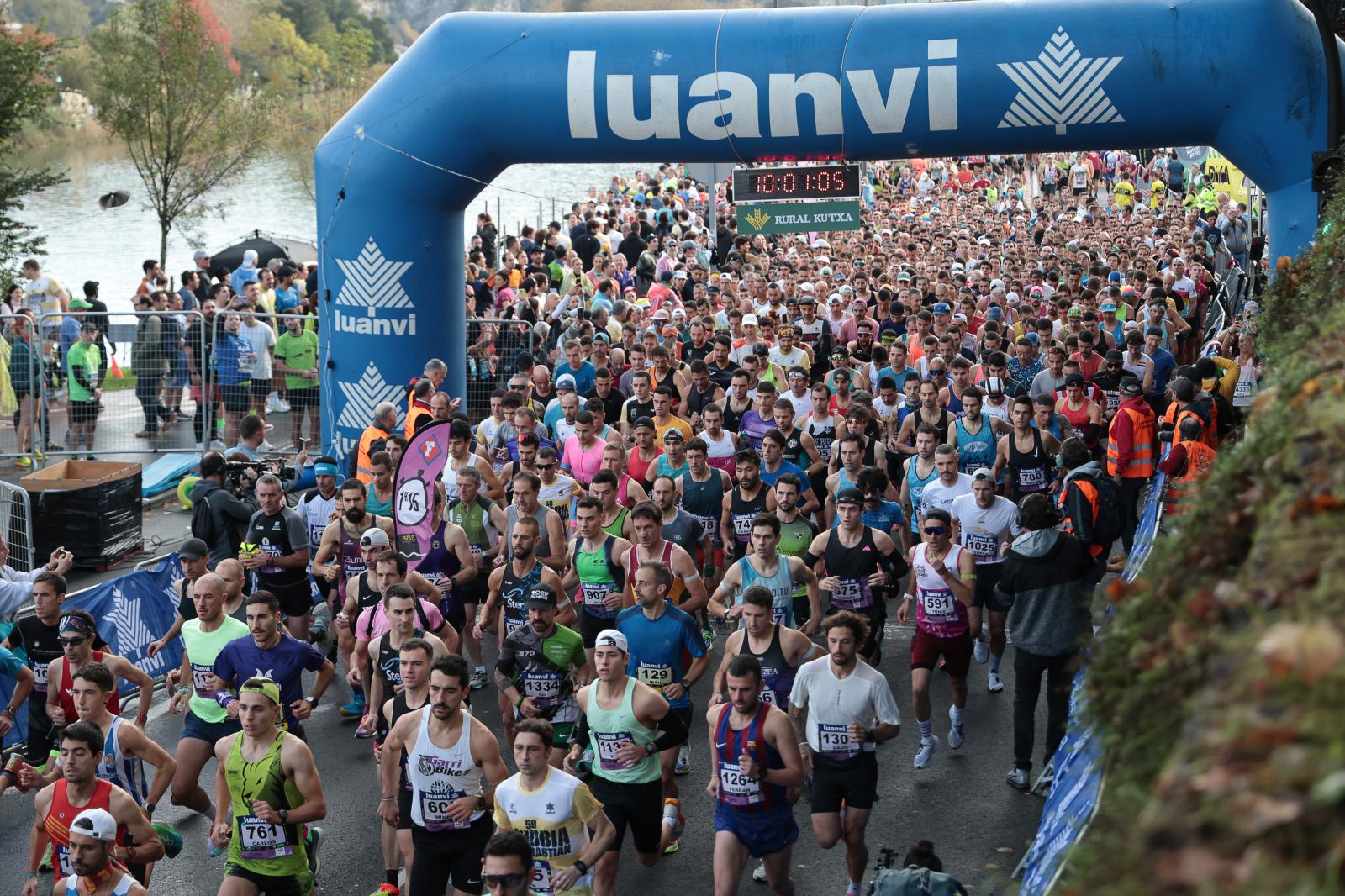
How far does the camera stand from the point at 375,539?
1002 cm

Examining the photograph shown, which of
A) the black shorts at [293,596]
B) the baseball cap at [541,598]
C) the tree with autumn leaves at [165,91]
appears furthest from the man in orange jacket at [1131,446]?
the tree with autumn leaves at [165,91]

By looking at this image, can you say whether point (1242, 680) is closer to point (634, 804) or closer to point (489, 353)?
point (634, 804)

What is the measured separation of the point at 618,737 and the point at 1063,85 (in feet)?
24.4

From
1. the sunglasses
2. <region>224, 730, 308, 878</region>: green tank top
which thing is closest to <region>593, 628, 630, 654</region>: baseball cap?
<region>224, 730, 308, 878</region>: green tank top

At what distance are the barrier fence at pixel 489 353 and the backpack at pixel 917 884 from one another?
12232 millimetres

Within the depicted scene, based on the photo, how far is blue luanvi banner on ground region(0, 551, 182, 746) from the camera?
35.6 feet

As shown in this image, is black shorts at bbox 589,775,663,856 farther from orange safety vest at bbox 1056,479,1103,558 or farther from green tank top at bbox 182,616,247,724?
orange safety vest at bbox 1056,479,1103,558

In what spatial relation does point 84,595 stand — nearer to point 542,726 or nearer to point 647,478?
point 647,478

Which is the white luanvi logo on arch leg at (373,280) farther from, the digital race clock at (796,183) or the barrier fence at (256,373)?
the digital race clock at (796,183)

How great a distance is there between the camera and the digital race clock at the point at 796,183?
1441cm

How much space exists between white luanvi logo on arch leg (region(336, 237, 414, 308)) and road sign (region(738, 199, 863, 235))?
10.7 feet

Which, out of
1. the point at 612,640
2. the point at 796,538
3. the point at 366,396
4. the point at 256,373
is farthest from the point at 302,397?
the point at 612,640

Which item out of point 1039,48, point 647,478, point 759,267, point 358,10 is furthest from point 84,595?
point 358,10

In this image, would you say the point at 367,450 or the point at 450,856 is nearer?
the point at 450,856
